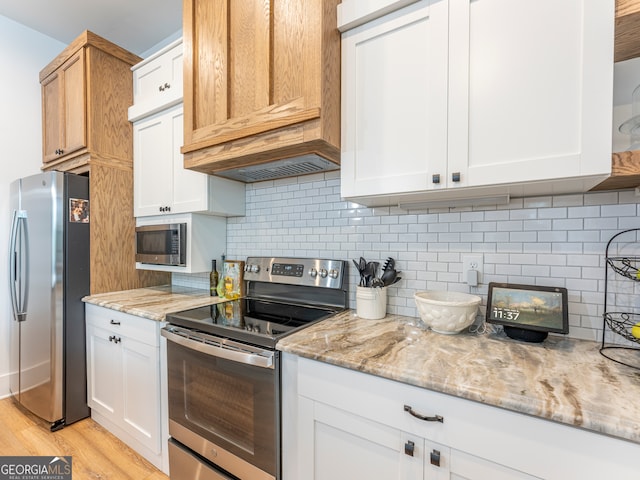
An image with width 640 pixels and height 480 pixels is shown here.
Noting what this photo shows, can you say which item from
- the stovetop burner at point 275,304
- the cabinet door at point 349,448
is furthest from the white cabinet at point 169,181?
the cabinet door at point 349,448

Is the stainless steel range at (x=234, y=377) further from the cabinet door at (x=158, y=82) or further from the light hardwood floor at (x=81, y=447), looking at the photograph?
the cabinet door at (x=158, y=82)

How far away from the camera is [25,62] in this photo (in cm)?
247

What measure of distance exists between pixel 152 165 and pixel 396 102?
1752 mm

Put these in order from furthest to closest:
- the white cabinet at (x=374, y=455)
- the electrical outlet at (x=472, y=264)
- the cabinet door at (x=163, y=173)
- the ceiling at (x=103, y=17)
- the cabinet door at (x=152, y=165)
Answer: the ceiling at (x=103, y=17) → the cabinet door at (x=152, y=165) → the cabinet door at (x=163, y=173) → the electrical outlet at (x=472, y=264) → the white cabinet at (x=374, y=455)

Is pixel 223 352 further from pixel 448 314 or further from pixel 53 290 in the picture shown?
pixel 53 290

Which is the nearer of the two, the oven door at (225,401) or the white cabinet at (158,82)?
the oven door at (225,401)

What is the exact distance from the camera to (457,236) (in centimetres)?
138

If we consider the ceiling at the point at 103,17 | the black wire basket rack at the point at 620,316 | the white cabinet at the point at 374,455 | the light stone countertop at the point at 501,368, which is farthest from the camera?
the ceiling at the point at 103,17

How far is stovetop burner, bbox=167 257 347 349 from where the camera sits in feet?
4.20

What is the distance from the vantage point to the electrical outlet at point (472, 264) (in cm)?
132

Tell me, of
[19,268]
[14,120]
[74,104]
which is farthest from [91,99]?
[19,268]

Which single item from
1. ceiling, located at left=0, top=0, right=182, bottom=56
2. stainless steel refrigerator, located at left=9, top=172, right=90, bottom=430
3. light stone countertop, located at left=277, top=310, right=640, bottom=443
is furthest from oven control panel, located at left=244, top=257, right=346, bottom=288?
ceiling, located at left=0, top=0, right=182, bottom=56

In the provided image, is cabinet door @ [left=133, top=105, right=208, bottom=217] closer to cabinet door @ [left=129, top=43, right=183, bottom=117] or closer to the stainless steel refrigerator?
cabinet door @ [left=129, top=43, right=183, bottom=117]

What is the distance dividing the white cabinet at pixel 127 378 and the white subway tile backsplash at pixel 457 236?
82cm
